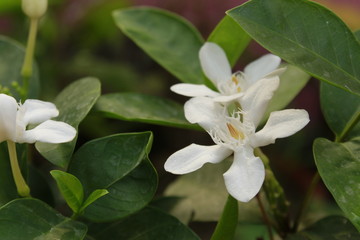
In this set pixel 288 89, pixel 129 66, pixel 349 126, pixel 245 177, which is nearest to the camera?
pixel 245 177

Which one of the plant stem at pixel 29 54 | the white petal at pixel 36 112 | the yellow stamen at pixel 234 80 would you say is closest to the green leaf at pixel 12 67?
the plant stem at pixel 29 54

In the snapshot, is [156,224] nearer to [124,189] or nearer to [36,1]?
[124,189]

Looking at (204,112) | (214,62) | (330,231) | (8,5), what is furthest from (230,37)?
(8,5)

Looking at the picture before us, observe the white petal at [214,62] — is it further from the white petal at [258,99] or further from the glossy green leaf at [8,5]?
the glossy green leaf at [8,5]

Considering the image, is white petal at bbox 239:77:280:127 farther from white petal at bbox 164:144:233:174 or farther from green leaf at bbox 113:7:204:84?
green leaf at bbox 113:7:204:84

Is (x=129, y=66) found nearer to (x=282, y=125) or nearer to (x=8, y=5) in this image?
(x=8, y=5)

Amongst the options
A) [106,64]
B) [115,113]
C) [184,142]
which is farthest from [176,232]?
[106,64]
